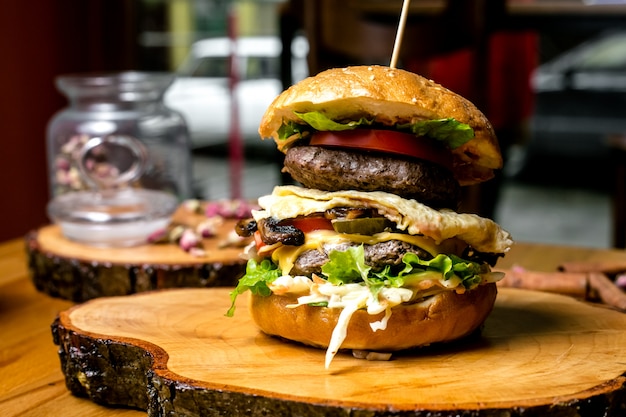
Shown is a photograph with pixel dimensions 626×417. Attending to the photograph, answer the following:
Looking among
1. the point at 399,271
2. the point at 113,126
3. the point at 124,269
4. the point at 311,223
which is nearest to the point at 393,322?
the point at 399,271

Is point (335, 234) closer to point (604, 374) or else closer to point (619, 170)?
point (604, 374)

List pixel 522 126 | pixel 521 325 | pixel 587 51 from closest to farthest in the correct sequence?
pixel 521 325 < pixel 522 126 < pixel 587 51

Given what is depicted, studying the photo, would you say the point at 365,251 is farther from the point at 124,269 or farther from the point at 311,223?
the point at 124,269

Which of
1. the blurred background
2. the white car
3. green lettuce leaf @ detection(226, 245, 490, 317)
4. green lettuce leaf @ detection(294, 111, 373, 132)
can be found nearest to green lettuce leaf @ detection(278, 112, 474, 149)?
green lettuce leaf @ detection(294, 111, 373, 132)

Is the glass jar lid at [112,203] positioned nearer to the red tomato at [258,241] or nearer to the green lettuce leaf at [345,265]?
the red tomato at [258,241]

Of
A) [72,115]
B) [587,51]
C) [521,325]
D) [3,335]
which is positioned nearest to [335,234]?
[521,325]

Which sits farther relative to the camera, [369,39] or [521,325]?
[369,39]

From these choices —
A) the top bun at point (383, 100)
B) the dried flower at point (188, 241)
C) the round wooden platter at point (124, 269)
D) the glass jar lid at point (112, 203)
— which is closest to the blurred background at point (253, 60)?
the glass jar lid at point (112, 203)
